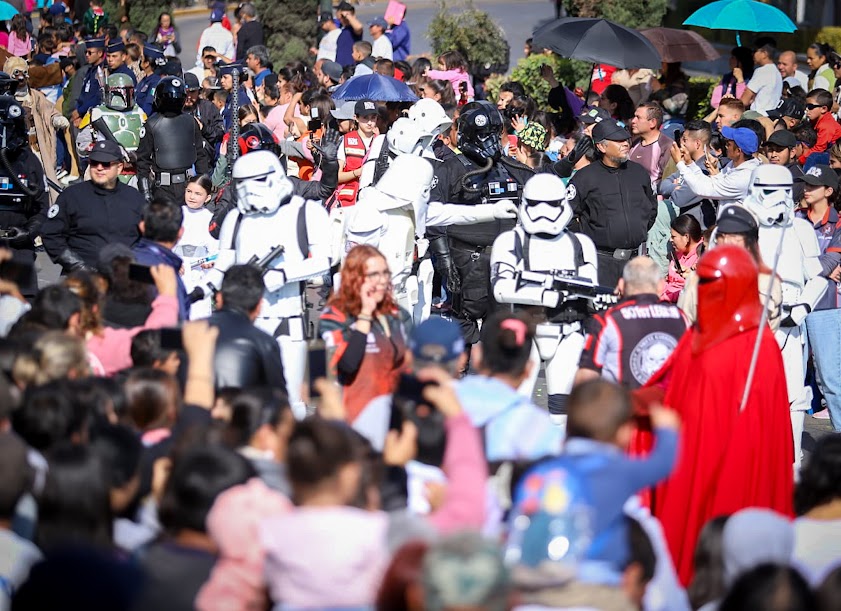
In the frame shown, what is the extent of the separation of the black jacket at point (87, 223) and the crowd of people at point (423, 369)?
2cm

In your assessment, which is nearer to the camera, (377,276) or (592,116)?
(377,276)

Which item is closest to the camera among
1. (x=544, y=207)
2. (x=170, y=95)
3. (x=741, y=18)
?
(x=544, y=207)

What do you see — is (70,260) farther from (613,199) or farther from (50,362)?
(613,199)

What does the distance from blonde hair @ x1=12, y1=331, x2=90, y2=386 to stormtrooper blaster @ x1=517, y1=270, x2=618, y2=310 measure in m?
2.98

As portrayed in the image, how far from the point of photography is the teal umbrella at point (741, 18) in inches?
512

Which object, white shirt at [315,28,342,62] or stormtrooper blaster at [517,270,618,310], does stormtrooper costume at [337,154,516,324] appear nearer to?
stormtrooper blaster at [517,270,618,310]

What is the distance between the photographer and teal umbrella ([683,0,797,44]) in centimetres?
1300

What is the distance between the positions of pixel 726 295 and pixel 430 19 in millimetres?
22438

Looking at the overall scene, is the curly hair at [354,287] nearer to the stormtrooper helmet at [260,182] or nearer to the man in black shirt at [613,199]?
the stormtrooper helmet at [260,182]

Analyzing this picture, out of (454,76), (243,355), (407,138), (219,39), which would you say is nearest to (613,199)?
(407,138)

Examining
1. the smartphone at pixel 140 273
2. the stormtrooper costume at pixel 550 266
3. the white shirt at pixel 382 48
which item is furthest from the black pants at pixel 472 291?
the white shirt at pixel 382 48

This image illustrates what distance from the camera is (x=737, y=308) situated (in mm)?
6090

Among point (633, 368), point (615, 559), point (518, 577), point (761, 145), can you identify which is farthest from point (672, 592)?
point (761, 145)

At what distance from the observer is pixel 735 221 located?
7254 millimetres
